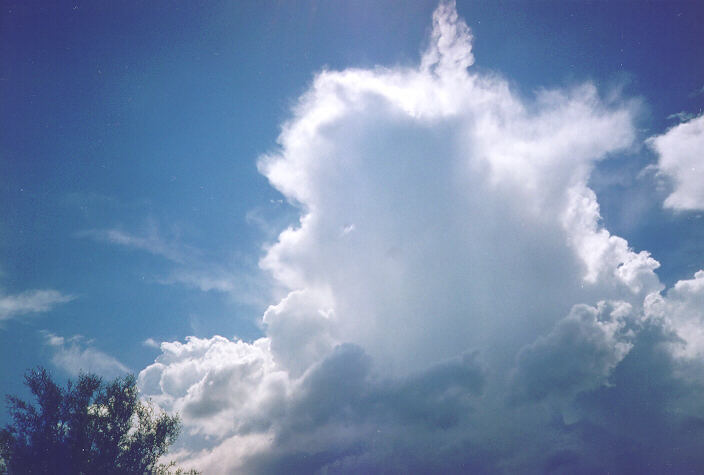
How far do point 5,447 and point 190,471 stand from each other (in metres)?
15.6

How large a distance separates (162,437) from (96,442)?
219 inches

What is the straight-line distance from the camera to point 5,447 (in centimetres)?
2775

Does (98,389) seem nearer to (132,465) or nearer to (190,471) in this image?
(132,465)

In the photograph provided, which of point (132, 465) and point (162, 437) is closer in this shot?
point (132, 465)

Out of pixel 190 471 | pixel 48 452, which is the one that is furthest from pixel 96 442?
pixel 190 471

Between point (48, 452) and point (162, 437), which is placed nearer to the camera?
point (48, 452)

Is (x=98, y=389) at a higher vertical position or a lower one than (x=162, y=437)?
higher

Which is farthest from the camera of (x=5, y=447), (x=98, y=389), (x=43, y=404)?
(x=98, y=389)

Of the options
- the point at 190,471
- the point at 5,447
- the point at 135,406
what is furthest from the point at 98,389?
the point at 190,471

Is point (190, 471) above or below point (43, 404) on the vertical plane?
below

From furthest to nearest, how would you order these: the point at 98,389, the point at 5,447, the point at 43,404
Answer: the point at 98,389 → the point at 43,404 → the point at 5,447

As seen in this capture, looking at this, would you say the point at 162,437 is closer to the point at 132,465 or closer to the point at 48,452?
the point at 132,465

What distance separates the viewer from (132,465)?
30.8 metres

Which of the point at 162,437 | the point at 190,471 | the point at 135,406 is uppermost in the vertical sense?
the point at 135,406
